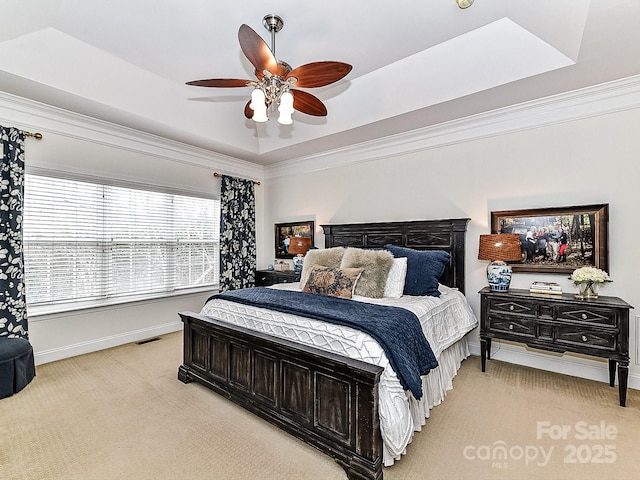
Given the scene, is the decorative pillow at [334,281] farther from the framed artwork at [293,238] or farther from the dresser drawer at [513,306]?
the framed artwork at [293,238]

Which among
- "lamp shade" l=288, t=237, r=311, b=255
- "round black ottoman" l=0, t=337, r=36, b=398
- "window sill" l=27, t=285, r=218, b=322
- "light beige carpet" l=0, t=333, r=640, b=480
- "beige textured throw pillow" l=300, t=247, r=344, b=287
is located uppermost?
"lamp shade" l=288, t=237, r=311, b=255

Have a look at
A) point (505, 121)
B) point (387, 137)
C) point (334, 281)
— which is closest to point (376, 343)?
point (334, 281)

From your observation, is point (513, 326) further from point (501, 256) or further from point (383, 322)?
point (383, 322)

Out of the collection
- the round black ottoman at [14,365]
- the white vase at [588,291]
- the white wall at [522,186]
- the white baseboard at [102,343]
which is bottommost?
the white baseboard at [102,343]

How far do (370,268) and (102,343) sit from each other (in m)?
3.32

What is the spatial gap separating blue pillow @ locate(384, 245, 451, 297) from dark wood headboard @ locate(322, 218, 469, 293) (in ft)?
1.35

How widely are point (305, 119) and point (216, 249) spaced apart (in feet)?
8.09

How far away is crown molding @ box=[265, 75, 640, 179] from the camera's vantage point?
2.90m

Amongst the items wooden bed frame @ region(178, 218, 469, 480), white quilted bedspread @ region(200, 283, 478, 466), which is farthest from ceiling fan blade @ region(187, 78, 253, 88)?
wooden bed frame @ region(178, 218, 469, 480)

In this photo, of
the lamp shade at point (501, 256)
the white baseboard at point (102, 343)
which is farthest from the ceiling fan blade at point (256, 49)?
the white baseboard at point (102, 343)

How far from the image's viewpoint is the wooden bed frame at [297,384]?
1.74 meters

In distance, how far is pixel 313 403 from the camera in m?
1.99

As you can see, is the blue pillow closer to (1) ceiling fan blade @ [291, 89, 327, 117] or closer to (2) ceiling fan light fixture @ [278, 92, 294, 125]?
(1) ceiling fan blade @ [291, 89, 327, 117]

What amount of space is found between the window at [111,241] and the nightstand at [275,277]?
75 centimetres
